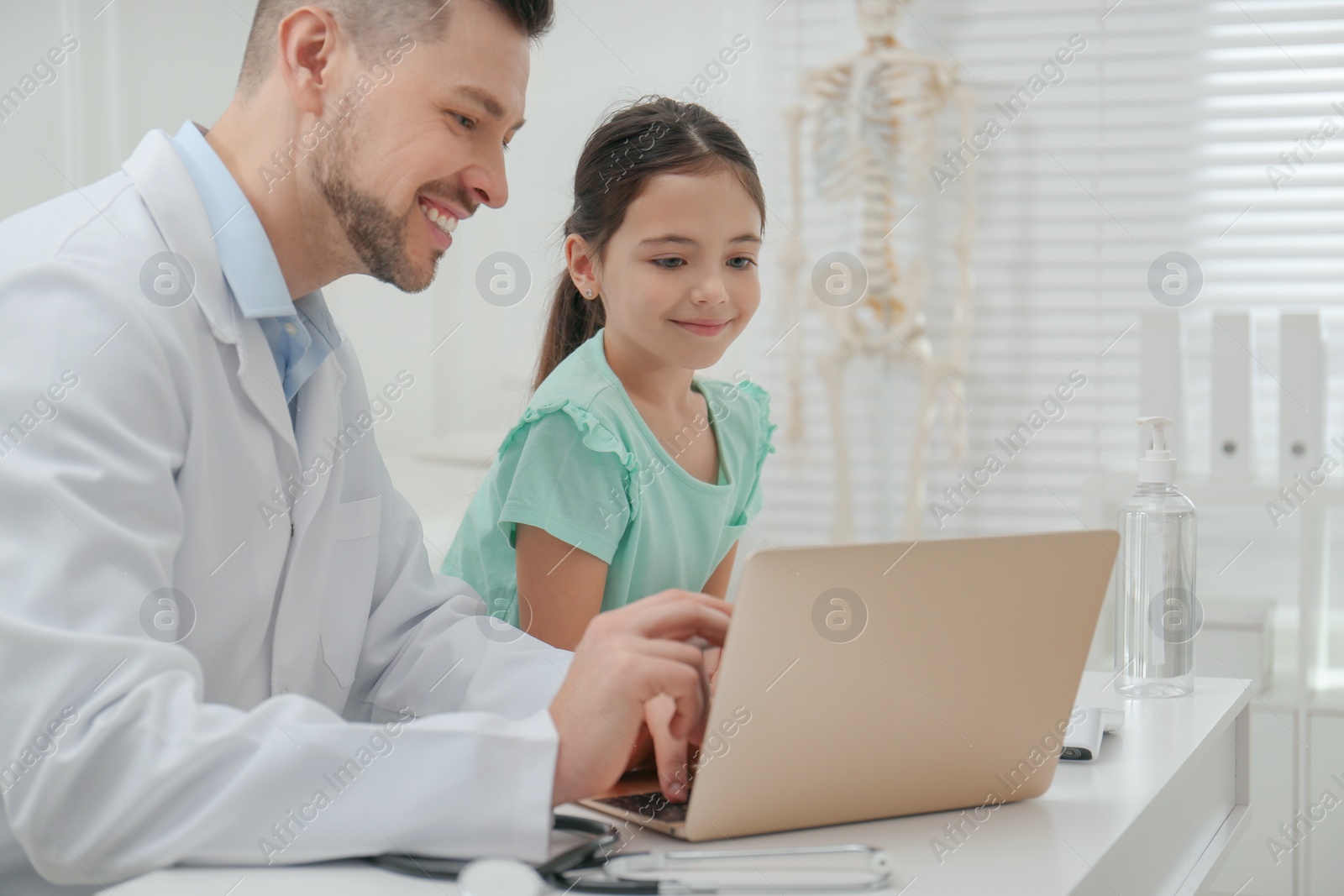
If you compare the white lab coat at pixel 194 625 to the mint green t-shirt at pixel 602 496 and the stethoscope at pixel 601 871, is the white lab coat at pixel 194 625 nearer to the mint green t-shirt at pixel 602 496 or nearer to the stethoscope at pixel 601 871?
the stethoscope at pixel 601 871

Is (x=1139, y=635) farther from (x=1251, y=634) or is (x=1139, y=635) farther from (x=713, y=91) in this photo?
(x=713, y=91)

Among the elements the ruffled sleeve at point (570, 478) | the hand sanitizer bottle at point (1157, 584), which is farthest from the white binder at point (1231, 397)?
the ruffled sleeve at point (570, 478)

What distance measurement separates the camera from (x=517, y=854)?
0.70m

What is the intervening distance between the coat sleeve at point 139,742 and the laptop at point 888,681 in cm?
12

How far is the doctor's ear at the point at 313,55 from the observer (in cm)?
106

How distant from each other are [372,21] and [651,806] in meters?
0.70

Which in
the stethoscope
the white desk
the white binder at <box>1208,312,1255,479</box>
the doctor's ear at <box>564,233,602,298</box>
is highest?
the doctor's ear at <box>564,233,602,298</box>

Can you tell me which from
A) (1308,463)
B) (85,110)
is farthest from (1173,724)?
(85,110)

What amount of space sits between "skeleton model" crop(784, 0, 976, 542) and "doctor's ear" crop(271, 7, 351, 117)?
6.44 feet

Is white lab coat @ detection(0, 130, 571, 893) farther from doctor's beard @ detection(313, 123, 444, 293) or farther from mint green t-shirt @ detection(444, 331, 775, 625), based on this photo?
mint green t-shirt @ detection(444, 331, 775, 625)

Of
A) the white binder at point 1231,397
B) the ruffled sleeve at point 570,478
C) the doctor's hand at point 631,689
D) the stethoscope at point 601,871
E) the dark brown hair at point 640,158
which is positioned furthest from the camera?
the white binder at point 1231,397

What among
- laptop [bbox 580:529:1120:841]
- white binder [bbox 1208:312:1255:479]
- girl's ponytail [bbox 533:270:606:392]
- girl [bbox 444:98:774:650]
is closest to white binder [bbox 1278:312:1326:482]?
white binder [bbox 1208:312:1255:479]

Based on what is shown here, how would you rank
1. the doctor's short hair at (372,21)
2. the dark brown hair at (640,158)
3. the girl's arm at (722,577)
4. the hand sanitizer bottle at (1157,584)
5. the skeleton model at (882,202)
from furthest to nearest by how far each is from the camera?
the skeleton model at (882,202) → the girl's arm at (722,577) → the dark brown hair at (640,158) → the hand sanitizer bottle at (1157,584) → the doctor's short hair at (372,21)

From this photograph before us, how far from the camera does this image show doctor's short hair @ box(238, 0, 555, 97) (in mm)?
1045
